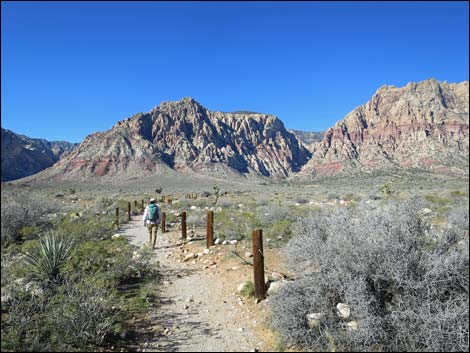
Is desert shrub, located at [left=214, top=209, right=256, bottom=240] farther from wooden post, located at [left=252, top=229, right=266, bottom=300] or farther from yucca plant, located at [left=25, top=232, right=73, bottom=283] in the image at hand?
yucca plant, located at [left=25, top=232, right=73, bottom=283]

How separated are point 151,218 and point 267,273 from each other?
5464 millimetres

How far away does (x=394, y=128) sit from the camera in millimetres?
162500

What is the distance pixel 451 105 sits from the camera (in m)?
160

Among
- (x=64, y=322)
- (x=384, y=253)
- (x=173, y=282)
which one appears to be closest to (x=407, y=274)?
(x=384, y=253)

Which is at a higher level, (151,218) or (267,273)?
(151,218)

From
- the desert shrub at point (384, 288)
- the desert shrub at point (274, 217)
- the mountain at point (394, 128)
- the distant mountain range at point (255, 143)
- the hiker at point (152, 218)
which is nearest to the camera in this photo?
the desert shrub at point (384, 288)

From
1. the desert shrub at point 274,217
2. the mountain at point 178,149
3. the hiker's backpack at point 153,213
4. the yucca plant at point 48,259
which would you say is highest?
the mountain at point 178,149

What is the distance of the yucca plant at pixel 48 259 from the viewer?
6555 mm

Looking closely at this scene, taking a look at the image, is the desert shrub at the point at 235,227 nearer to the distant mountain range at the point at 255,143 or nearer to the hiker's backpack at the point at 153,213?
the hiker's backpack at the point at 153,213

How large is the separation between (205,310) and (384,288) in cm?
342

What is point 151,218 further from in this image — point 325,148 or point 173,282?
point 325,148

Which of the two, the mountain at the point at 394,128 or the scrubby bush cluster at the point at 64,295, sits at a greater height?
the mountain at the point at 394,128

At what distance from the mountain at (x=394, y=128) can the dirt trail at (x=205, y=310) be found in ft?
380

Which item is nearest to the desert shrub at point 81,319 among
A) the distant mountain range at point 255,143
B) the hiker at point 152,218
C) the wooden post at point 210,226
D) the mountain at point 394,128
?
the wooden post at point 210,226
